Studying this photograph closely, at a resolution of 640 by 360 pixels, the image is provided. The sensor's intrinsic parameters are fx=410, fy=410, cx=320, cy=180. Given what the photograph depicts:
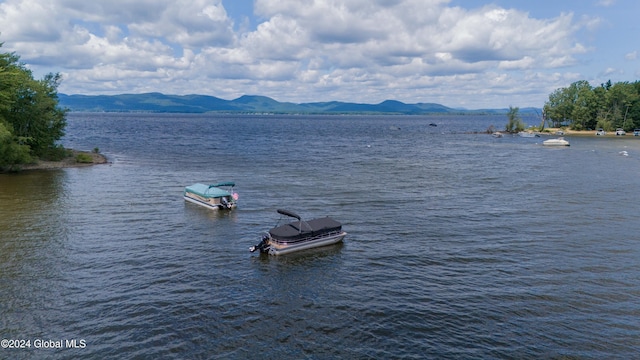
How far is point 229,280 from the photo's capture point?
30.0 metres

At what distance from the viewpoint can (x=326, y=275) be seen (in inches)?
1239

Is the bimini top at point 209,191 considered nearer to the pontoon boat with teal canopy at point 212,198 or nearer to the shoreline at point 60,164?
the pontoon boat with teal canopy at point 212,198

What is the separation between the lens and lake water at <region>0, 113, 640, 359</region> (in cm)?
2256

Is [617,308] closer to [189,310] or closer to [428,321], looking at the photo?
[428,321]

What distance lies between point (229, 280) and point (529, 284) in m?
21.7

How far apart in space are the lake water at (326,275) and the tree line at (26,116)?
867 centimetres

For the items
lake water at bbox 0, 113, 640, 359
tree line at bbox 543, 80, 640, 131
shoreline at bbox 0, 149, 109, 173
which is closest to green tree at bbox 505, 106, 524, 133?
tree line at bbox 543, 80, 640, 131

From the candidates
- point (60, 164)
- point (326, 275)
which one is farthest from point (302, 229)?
point (60, 164)

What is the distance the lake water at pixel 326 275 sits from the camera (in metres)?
22.6

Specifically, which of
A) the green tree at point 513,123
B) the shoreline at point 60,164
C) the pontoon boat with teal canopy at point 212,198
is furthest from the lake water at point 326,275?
the green tree at point 513,123

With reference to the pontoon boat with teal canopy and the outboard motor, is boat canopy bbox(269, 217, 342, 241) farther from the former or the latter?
the pontoon boat with teal canopy

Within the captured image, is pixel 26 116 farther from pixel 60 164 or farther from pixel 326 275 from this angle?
pixel 326 275

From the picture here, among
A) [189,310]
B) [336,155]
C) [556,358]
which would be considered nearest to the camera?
[556,358]

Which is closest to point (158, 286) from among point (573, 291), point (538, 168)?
point (573, 291)
